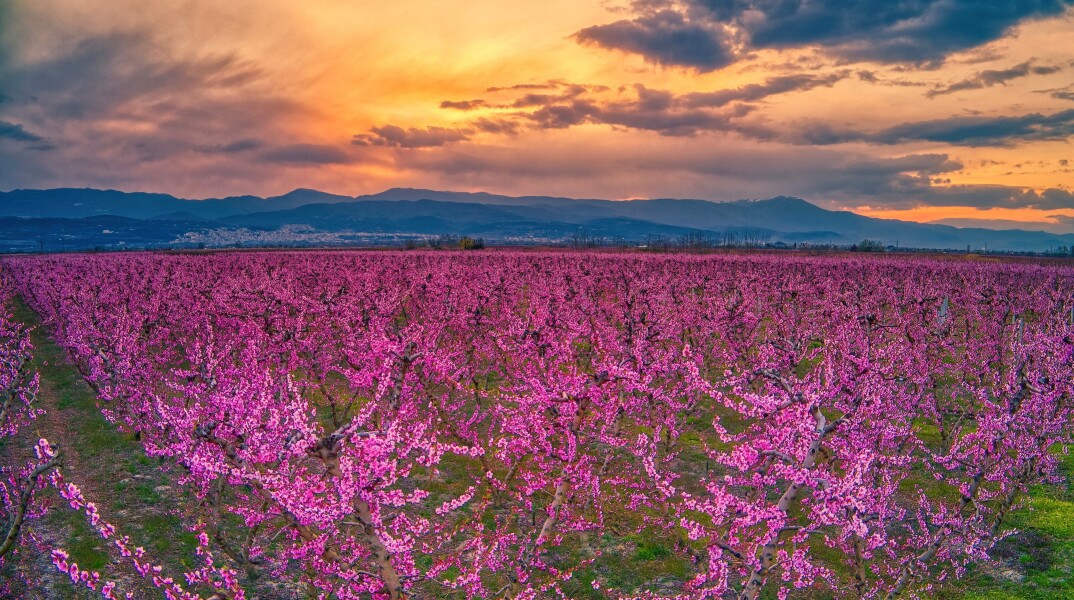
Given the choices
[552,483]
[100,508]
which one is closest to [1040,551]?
[552,483]

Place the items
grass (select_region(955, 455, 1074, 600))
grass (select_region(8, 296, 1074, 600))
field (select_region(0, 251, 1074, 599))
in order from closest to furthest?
field (select_region(0, 251, 1074, 599)), grass (select_region(955, 455, 1074, 600)), grass (select_region(8, 296, 1074, 600))

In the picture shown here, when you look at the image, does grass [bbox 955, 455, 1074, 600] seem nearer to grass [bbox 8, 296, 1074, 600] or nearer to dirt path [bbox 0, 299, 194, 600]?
grass [bbox 8, 296, 1074, 600]

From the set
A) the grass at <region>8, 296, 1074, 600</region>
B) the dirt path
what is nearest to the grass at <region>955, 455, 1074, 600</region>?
the grass at <region>8, 296, 1074, 600</region>

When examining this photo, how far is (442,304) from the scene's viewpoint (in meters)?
23.4

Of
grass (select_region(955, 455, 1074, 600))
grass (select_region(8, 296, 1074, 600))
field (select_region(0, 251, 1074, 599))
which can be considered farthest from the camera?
grass (select_region(8, 296, 1074, 600))

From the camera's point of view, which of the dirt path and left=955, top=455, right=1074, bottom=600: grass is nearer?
left=955, top=455, right=1074, bottom=600: grass

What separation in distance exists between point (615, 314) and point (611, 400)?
14.4 m

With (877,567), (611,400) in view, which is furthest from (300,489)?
(877,567)

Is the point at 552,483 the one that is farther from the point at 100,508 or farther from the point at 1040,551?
the point at 100,508

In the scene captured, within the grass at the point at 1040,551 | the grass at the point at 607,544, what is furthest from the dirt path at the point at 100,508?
the grass at the point at 1040,551

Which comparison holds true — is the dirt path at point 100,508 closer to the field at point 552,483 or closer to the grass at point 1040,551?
the field at point 552,483

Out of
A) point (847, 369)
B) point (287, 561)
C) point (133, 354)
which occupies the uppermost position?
point (847, 369)

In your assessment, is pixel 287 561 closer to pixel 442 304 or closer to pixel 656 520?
pixel 656 520

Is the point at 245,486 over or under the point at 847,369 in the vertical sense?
under
